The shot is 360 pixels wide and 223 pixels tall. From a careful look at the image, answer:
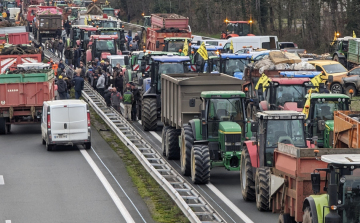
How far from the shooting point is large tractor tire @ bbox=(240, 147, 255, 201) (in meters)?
18.0

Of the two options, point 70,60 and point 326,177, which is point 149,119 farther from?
point 70,60

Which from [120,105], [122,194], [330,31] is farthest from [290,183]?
[330,31]

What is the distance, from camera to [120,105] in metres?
33.6

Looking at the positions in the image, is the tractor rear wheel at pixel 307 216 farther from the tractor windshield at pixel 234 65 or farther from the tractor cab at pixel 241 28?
the tractor cab at pixel 241 28

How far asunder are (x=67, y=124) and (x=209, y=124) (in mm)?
7039

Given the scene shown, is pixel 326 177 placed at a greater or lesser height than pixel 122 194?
greater

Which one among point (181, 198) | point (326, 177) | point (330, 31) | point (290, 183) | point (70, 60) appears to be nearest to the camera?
point (326, 177)

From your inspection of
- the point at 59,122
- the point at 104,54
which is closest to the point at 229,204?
the point at 59,122

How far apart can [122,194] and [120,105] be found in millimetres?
14031

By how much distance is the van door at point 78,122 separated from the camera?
2609cm

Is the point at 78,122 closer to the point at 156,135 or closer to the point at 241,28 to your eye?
the point at 156,135

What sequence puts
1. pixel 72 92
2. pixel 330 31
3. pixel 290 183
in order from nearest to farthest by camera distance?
pixel 290 183
pixel 72 92
pixel 330 31

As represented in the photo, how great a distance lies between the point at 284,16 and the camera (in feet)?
216

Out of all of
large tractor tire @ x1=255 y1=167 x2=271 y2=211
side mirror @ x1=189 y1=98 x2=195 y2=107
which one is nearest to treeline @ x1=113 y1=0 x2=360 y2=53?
side mirror @ x1=189 y1=98 x2=195 y2=107
